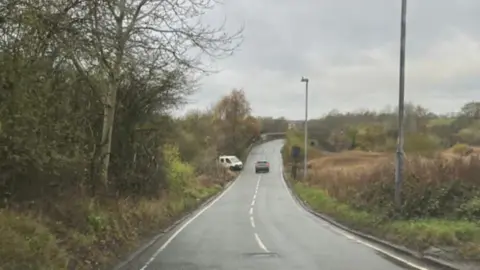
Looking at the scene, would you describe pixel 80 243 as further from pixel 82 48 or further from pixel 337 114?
pixel 337 114

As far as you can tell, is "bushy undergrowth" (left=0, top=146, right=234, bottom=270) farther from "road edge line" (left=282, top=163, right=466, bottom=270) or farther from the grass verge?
"road edge line" (left=282, top=163, right=466, bottom=270)

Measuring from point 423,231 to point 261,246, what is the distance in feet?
15.2

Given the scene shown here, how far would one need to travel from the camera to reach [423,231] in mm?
19453

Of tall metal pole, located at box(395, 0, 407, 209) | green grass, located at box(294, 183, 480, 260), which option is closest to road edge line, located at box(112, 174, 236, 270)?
green grass, located at box(294, 183, 480, 260)

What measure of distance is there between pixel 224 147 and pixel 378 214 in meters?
83.8

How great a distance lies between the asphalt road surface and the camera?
15234 mm

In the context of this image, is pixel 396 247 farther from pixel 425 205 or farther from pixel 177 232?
pixel 177 232

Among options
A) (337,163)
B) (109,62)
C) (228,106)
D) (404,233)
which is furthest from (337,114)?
(109,62)

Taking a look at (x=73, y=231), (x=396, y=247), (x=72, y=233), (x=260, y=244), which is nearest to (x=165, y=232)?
(x=260, y=244)

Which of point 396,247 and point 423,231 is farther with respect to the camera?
point 423,231

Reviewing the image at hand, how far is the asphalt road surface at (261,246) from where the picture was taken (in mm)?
15234

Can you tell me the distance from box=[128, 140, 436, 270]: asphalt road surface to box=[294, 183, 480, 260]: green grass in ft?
2.90

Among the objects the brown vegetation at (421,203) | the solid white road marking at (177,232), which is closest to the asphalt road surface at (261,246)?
the solid white road marking at (177,232)

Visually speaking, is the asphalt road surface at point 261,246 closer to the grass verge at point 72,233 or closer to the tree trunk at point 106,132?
the grass verge at point 72,233
